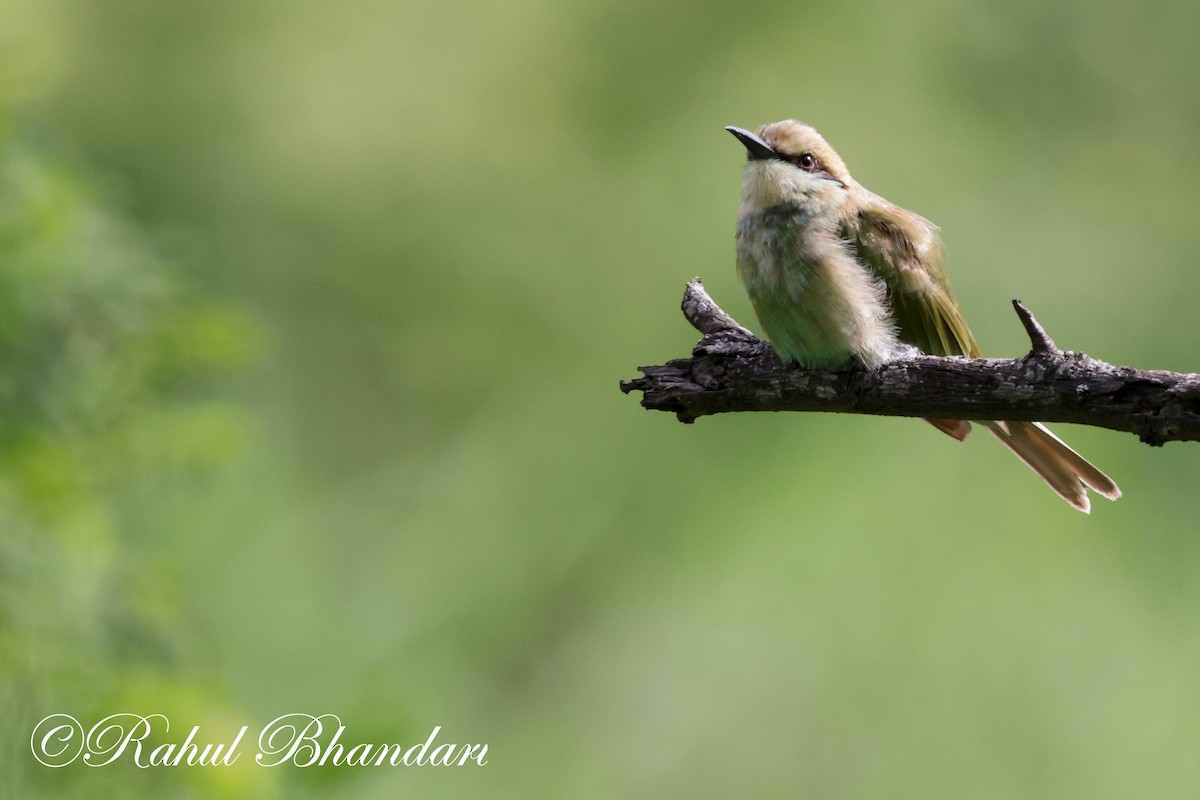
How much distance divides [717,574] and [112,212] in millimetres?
4658

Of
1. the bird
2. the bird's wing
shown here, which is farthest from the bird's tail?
the bird's wing

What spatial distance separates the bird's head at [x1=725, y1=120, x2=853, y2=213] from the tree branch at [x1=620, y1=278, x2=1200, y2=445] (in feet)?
1.22

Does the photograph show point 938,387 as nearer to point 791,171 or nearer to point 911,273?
point 911,273

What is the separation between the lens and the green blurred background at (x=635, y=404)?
7.40m

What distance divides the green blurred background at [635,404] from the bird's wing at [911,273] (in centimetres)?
344

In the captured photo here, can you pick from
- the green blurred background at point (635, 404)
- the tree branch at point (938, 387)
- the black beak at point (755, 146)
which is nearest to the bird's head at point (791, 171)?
the black beak at point (755, 146)

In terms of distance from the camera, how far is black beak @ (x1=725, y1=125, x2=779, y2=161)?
132 inches

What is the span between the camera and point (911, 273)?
3191mm

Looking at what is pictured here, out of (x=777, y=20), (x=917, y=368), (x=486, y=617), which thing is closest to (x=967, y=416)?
(x=917, y=368)
